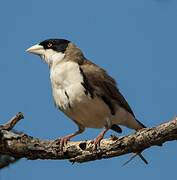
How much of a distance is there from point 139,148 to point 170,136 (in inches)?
22.3

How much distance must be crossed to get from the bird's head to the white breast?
0.46m

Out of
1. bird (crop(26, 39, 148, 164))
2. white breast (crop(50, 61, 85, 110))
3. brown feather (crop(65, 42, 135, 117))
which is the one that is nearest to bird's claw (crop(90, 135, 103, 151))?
bird (crop(26, 39, 148, 164))

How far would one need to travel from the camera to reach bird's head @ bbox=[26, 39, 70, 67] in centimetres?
739

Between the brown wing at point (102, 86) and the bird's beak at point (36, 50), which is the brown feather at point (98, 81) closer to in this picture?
the brown wing at point (102, 86)

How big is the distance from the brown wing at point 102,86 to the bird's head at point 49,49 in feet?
1.93

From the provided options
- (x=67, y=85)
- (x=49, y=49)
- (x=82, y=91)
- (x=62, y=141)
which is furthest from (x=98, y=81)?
(x=62, y=141)

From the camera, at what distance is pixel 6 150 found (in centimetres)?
548

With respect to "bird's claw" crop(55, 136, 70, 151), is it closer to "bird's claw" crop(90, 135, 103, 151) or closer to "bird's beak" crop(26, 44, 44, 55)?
"bird's claw" crop(90, 135, 103, 151)

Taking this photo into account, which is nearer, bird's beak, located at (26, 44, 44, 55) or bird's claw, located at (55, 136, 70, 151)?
bird's claw, located at (55, 136, 70, 151)

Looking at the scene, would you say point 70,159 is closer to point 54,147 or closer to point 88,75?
point 54,147

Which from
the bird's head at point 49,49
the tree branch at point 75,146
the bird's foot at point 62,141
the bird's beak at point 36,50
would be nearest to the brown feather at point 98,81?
the bird's head at point 49,49

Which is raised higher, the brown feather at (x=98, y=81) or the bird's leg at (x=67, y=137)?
the brown feather at (x=98, y=81)

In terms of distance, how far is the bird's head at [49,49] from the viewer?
24.2 ft

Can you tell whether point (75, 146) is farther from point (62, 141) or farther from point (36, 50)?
point (36, 50)
